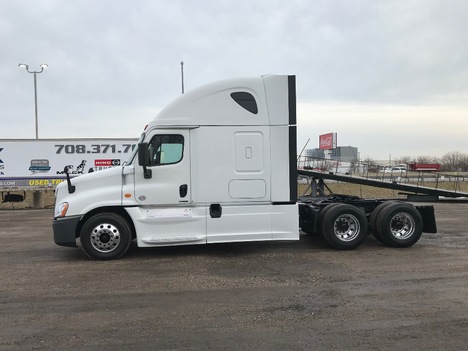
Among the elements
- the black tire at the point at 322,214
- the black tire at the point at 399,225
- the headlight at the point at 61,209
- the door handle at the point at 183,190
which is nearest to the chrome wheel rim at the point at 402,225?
the black tire at the point at 399,225

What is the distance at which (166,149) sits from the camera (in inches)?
312

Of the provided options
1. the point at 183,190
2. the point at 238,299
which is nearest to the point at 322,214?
the point at 183,190

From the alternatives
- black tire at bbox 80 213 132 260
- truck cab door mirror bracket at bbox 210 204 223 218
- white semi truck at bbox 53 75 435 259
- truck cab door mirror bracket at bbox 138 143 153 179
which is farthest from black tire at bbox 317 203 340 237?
black tire at bbox 80 213 132 260

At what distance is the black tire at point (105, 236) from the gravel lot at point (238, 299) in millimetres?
265

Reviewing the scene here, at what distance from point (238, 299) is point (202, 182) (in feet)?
9.88

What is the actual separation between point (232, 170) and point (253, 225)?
3.83 ft

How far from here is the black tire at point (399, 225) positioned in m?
8.79

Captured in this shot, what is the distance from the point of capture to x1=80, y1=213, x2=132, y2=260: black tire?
778cm

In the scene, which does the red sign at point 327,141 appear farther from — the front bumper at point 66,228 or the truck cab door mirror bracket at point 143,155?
the front bumper at point 66,228

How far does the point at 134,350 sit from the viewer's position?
13.0 feet

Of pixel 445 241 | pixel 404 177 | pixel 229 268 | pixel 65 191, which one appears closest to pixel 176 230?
pixel 229 268

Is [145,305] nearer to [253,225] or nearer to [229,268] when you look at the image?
[229,268]

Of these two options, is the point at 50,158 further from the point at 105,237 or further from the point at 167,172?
the point at 167,172

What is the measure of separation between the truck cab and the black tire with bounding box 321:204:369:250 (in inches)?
30.3
